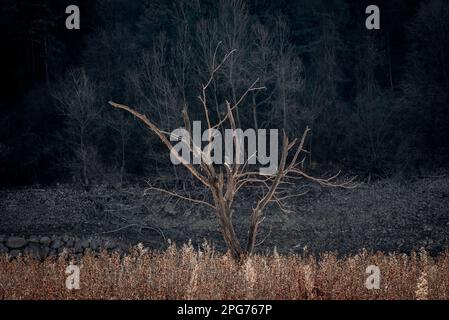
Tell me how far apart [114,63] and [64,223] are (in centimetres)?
1717

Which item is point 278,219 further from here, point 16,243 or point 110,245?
point 16,243

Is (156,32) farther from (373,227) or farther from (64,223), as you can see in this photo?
(373,227)

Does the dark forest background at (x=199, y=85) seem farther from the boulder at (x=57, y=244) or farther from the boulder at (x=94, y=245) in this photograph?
the boulder at (x=57, y=244)

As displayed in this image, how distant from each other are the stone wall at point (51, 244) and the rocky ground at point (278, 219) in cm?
13

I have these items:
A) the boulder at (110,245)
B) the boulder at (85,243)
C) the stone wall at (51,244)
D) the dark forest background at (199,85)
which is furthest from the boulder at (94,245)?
the dark forest background at (199,85)

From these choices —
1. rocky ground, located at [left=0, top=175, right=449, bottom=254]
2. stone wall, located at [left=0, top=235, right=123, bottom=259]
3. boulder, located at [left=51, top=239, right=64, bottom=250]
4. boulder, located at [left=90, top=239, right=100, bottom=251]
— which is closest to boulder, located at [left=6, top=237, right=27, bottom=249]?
stone wall, located at [left=0, top=235, right=123, bottom=259]

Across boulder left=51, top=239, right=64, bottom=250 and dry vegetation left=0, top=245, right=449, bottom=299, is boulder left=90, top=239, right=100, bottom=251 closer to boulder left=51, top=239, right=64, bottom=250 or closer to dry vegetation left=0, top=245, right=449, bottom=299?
boulder left=51, top=239, right=64, bottom=250

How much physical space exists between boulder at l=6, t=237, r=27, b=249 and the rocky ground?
21cm

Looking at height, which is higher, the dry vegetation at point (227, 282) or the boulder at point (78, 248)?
the dry vegetation at point (227, 282)

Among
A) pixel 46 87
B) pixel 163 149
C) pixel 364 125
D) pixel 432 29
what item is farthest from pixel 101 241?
pixel 432 29

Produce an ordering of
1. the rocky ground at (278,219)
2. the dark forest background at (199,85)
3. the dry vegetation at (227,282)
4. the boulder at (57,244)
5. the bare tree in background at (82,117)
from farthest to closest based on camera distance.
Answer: the dark forest background at (199,85)
the bare tree in background at (82,117)
the rocky ground at (278,219)
the boulder at (57,244)
the dry vegetation at (227,282)

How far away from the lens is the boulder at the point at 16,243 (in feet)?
49.4

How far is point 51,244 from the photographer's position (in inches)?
596

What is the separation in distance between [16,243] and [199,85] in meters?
15.4
